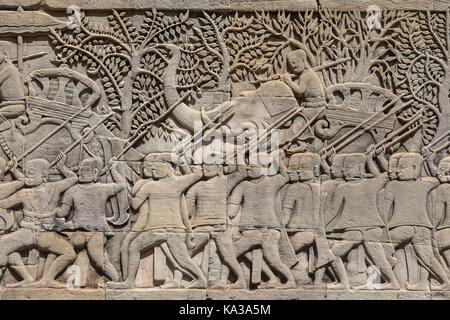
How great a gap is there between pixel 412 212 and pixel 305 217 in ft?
3.75

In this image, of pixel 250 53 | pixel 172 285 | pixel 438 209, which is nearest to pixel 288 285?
pixel 172 285

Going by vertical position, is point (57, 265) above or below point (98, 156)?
below

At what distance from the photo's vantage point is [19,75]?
24.1 feet

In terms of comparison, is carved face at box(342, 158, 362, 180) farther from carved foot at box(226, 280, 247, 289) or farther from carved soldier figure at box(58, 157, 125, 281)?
carved soldier figure at box(58, 157, 125, 281)

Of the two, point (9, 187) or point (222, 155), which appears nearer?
point (9, 187)

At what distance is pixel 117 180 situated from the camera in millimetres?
7293

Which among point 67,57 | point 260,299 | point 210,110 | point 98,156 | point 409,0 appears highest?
point 409,0

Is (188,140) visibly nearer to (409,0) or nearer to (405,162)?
(405,162)

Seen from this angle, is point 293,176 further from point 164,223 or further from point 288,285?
point 164,223

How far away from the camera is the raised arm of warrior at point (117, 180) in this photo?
23.9ft

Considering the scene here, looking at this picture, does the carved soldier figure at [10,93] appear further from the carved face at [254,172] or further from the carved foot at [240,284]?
the carved foot at [240,284]

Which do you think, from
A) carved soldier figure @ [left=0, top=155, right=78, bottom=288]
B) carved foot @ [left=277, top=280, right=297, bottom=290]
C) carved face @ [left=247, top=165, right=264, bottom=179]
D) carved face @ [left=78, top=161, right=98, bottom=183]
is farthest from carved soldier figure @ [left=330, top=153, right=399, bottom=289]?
carved soldier figure @ [left=0, top=155, right=78, bottom=288]

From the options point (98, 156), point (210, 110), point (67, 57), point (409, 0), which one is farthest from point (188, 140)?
point (409, 0)

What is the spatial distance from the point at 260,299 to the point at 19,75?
3.49 m
